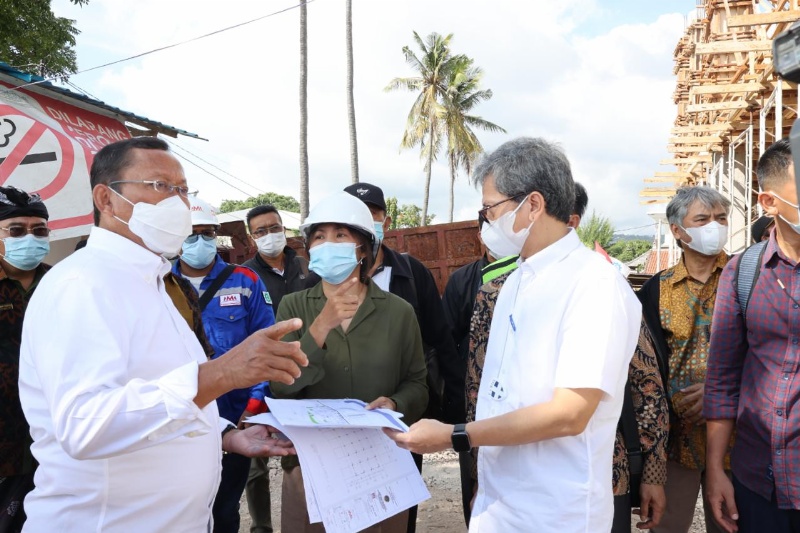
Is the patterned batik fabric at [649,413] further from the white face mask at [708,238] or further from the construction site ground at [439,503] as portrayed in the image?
the construction site ground at [439,503]

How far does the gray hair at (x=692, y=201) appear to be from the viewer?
334 cm

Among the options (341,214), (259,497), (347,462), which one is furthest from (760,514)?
(259,497)

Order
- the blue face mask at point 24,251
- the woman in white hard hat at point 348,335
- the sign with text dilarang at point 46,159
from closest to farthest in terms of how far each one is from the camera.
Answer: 1. the woman in white hard hat at point 348,335
2. the blue face mask at point 24,251
3. the sign with text dilarang at point 46,159

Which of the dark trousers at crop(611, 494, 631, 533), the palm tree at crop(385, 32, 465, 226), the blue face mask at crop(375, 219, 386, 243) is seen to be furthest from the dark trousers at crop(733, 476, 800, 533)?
the palm tree at crop(385, 32, 465, 226)

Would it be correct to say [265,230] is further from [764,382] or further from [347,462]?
[764,382]

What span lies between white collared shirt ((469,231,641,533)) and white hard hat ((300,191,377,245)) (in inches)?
43.4

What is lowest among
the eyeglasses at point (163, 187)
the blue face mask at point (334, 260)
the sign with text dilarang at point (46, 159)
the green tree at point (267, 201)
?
the blue face mask at point (334, 260)

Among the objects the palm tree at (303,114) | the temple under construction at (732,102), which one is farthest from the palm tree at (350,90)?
the temple under construction at (732,102)

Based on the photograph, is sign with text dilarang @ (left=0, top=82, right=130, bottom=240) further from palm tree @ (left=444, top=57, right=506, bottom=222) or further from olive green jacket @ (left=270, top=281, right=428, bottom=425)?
palm tree @ (left=444, top=57, right=506, bottom=222)

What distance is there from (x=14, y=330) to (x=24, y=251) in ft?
1.95

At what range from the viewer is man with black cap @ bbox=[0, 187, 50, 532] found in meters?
2.77

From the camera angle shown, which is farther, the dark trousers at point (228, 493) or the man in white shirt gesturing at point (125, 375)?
the dark trousers at point (228, 493)

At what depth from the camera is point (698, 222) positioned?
3256 mm

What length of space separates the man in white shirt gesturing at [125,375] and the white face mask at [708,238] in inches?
96.5
